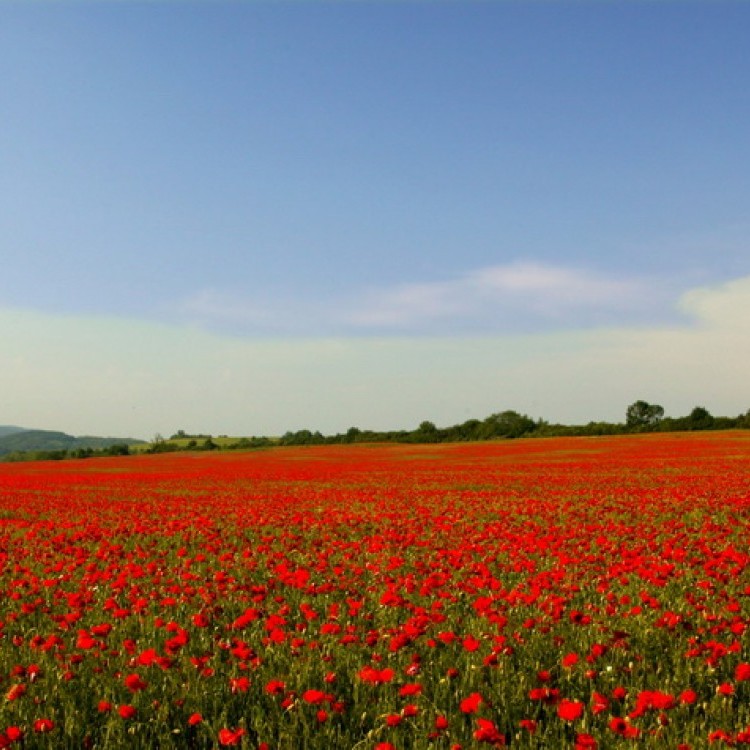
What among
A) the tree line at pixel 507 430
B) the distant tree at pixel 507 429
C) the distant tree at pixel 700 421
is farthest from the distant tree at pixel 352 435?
the distant tree at pixel 700 421

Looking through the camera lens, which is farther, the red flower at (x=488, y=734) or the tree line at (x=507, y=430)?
the tree line at (x=507, y=430)

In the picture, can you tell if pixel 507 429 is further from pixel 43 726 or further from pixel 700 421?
pixel 43 726

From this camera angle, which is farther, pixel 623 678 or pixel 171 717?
pixel 623 678

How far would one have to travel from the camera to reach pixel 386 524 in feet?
50.6

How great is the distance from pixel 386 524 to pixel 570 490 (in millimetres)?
11623

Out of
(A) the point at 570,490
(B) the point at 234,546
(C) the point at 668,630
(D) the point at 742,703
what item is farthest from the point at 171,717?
(A) the point at 570,490

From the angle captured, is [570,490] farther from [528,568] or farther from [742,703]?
[742,703]

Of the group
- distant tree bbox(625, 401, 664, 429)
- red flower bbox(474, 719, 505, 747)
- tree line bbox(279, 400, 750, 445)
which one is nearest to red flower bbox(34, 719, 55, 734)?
red flower bbox(474, 719, 505, 747)

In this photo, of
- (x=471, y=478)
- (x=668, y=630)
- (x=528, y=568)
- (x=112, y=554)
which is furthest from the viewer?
(x=471, y=478)

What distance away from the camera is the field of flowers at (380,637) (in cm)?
447

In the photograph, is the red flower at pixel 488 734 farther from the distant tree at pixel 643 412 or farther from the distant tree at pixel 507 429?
the distant tree at pixel 643 412

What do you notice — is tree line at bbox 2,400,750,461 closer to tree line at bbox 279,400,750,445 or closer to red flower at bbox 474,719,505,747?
tree line at bbox 279,400,750,445

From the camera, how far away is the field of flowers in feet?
14.7

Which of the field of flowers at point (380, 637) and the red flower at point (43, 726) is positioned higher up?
the red flower at point (43, 726)
